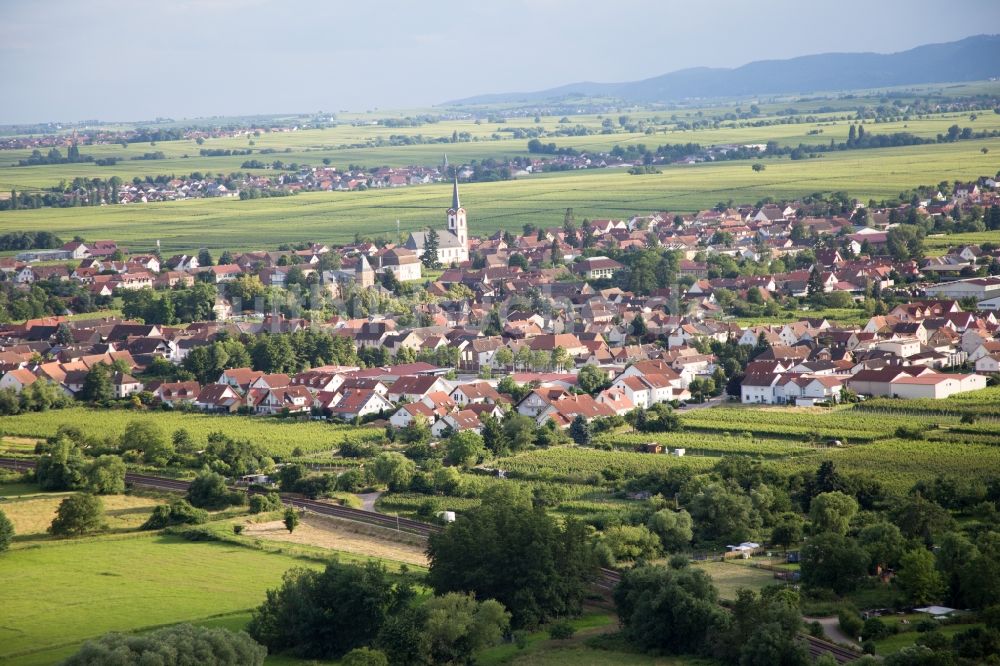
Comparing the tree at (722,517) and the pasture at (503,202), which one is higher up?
the pasture at (503,202)

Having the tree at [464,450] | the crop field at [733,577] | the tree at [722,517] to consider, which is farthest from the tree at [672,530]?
the tree at [464,450]

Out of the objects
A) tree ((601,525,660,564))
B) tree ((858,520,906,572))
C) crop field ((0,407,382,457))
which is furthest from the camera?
crop field ((0,407,382,457))

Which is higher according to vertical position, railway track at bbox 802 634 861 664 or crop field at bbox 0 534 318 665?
railway track at bbox 802 634 861 664

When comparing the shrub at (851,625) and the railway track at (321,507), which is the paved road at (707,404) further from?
the shrub at (851,625)

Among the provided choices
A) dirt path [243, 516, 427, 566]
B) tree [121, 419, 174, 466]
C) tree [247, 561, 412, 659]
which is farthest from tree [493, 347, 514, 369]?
tree [247, 561, 412, 659]

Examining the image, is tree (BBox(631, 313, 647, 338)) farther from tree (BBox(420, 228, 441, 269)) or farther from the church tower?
the church tower

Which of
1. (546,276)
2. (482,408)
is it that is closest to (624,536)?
(482,408)
